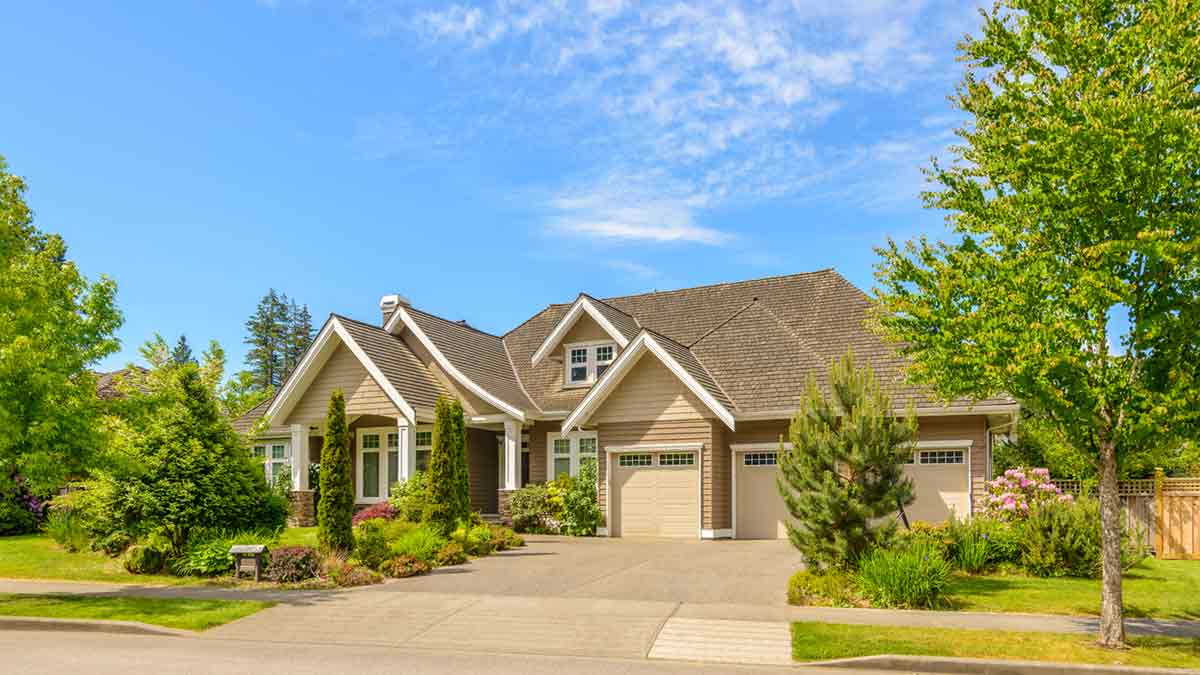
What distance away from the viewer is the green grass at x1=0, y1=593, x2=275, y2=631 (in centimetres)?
1299

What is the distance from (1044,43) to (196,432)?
626 inches

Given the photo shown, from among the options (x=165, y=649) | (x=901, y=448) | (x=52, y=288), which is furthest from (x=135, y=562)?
(x=901, y=448)

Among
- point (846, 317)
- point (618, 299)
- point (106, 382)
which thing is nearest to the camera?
point (846, 317)

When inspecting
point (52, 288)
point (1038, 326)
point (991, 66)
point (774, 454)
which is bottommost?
point (774, 454)

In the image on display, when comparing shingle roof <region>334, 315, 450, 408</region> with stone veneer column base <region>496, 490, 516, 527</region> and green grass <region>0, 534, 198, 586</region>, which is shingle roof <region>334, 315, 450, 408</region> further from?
green grass <region>0, 534, 198, 586</region>

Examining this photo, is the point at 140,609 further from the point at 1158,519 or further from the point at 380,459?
the point at 1158,519

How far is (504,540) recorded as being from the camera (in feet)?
70.9

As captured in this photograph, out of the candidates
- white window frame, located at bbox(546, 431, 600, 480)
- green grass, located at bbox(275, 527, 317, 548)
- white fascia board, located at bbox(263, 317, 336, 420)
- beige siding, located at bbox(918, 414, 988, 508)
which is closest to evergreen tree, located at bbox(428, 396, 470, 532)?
green grass, located at bbox(275, 527, 317, 548)

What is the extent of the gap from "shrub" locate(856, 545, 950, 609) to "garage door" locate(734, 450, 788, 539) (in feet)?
33.0

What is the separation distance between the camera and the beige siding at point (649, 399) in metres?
24.4

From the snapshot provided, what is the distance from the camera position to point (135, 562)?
1778 centimetres

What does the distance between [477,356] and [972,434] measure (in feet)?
48.7

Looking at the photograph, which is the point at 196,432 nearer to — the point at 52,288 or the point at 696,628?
the point at 52,288

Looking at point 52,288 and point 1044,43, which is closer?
point 1044,43
